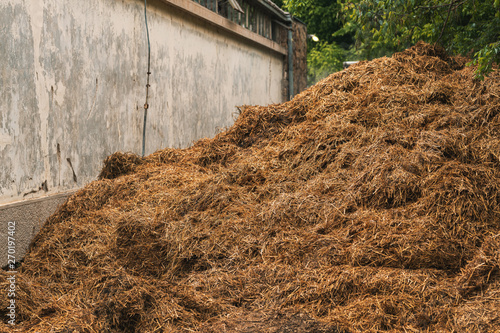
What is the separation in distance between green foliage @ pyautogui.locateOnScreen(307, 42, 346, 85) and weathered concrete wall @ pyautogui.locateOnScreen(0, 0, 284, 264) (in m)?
10.8

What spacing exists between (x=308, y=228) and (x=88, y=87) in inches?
130

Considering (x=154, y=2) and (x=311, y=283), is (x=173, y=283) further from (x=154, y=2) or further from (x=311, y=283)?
(x=154, y=2)

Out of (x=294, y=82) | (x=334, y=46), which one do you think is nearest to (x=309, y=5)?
(x=334, y=46)

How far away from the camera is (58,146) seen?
16.7 ft

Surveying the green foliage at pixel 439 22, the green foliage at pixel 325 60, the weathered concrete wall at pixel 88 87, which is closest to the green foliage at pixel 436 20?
the green foliage at pixel 439 22

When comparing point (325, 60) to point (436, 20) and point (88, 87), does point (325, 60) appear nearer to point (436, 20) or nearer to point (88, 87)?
point (436, 20)

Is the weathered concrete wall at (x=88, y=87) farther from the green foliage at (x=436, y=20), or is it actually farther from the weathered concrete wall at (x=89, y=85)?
the green foliage at (x=436, y=20)

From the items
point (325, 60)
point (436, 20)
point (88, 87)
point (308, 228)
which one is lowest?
point (308, 228)

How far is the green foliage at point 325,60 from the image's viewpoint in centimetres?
1927

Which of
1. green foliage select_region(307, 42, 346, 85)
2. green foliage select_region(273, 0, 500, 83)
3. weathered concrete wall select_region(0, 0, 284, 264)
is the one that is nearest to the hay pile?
weathered concrete wall select_region(0, 0, 284, 264)

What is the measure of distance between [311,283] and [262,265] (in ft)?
1.59

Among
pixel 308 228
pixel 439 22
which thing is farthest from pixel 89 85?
pixel 439 22

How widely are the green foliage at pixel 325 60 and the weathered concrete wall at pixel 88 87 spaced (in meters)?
10.8

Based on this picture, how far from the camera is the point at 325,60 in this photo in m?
19.4
